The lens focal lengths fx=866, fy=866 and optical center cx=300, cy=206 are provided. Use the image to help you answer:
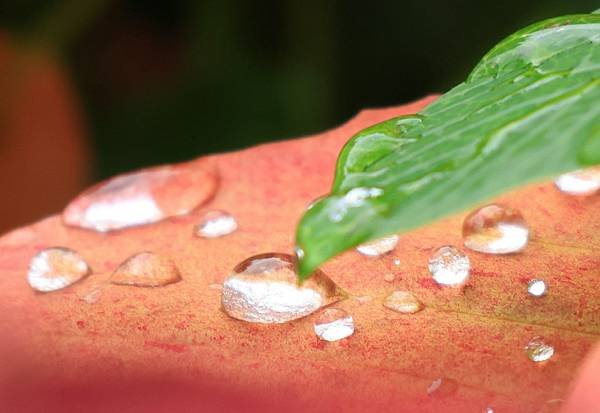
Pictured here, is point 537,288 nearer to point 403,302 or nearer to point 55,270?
point 403,302

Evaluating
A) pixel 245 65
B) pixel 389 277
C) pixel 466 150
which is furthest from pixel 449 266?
pixel 245 65

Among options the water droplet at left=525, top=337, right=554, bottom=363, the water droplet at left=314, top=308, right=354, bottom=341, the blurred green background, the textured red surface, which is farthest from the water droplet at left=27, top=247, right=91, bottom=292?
the blurred green background

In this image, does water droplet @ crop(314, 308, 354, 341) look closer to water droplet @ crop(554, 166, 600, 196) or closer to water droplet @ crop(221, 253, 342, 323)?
water droplet @ crop(221, 253, 342, 323)

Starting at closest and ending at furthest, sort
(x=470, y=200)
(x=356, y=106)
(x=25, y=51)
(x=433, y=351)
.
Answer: (x=470, y=200) → (x=433, y=351) → (x=25, y=51) → (x=356, y=106)

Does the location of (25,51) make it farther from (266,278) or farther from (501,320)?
(501,320)

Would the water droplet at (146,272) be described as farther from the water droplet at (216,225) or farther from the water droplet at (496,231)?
the water droplet at (496,231)

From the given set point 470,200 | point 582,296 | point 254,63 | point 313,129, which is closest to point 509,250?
point 582,296
